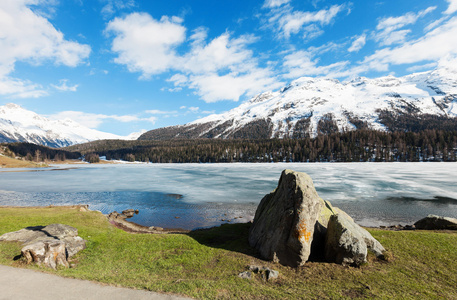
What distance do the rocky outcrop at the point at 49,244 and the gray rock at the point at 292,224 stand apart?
1205cm

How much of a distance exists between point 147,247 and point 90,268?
386cm

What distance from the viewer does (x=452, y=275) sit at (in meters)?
10.8

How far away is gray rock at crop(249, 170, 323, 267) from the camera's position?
12.7 meters

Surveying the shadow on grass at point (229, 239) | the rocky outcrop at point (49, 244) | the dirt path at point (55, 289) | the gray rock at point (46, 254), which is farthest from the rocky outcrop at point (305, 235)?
the rocky outcrop at point (49, 244)

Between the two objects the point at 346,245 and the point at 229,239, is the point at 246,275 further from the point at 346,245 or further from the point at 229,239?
the point at 229,239

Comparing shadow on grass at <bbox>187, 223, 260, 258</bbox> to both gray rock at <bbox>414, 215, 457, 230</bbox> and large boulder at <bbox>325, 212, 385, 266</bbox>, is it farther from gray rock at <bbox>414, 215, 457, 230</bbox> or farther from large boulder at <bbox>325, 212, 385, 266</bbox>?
gray rock at <bbox>414, 215, 457, 230</bbox>

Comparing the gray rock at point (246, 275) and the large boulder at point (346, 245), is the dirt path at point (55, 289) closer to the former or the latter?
the gray rock at point (246, 275)

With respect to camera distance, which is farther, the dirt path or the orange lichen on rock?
the orange lichen on rock

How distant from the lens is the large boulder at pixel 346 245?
1212cm

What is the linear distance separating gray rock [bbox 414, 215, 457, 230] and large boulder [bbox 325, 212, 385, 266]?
1190 centimetres

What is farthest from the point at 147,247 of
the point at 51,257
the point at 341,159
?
the point at 341,159

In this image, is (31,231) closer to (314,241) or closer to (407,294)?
(314,241)

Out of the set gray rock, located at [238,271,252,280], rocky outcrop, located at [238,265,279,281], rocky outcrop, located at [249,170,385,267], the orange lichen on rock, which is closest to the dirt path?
gray rock, located at [238,271,252,280]

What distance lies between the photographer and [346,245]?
40.2 ft
